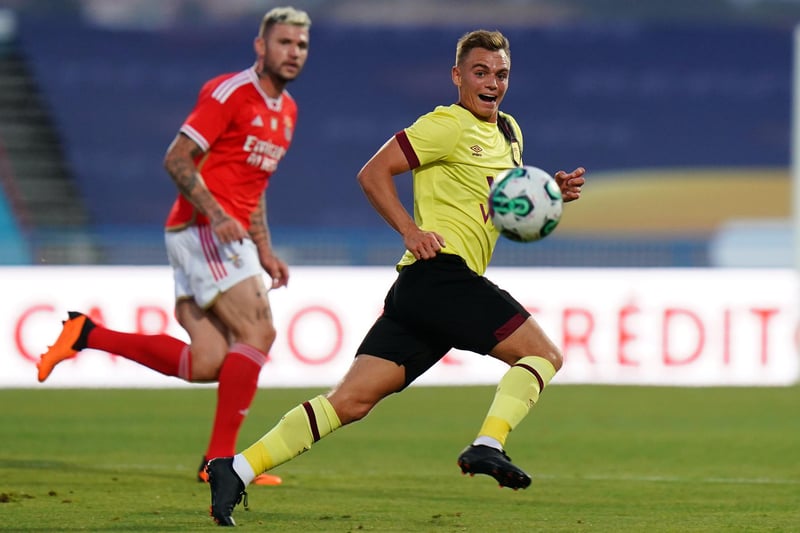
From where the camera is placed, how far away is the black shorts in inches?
226

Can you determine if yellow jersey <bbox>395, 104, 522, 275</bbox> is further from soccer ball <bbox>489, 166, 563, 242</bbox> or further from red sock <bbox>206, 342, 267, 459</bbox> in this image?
red sock <bbox>206, 342, 267, 459</bbox>

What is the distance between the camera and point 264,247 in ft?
26.8

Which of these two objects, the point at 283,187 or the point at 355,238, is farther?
the point at 283,187

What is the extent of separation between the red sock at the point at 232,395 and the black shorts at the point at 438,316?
1.68 m

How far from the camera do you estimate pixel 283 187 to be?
22.4 m

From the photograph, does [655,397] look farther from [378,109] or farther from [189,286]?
[378,109]

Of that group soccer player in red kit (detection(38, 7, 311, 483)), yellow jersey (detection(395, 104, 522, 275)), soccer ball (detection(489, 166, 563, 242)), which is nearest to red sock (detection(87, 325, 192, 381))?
soccer player in red kit (detection(38, 7, 311, 483))

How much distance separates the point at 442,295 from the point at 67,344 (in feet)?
9.29

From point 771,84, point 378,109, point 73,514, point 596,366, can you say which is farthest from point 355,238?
point 73,514

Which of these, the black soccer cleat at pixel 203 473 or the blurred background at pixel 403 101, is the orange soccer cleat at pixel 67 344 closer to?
the black soccer cleat at pixel 203 473

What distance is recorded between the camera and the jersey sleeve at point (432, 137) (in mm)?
5863

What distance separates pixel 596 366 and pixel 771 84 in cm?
1070

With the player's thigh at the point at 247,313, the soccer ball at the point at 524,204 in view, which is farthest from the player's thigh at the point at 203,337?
the soccer ball at the point at 524,204

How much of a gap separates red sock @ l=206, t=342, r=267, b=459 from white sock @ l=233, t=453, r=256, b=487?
5.29 ft
